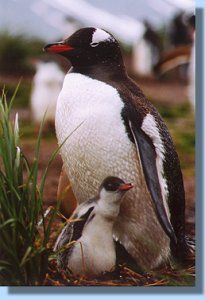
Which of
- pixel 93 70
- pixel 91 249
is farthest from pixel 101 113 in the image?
pixel 91 249

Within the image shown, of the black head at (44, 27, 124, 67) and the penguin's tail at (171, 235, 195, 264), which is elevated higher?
the black head at (44, 27, 124, 67)

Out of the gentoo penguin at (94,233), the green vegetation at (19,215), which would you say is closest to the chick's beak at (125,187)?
the gentoo penguin at (94,233)

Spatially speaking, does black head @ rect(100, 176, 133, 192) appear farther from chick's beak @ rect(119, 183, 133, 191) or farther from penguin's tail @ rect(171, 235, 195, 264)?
penguin's tail @ rect(171, 235, 195, 264)

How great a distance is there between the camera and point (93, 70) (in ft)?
7.77

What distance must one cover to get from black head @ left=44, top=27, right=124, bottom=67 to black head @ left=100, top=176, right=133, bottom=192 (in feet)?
1.47

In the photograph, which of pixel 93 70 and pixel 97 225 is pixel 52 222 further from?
pixel 93 70

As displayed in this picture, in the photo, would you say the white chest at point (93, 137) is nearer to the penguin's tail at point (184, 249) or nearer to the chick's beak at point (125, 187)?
the chick's beak at point (125, 187)

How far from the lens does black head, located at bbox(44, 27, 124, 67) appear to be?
2357mm

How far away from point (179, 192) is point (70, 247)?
1.54ft

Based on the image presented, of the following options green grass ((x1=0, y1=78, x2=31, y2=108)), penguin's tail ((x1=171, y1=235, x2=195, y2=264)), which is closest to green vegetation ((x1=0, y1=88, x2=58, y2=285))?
green grass ((x1=0, y1=78, x2=31, y2=108))

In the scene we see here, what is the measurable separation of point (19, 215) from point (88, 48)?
675 mm

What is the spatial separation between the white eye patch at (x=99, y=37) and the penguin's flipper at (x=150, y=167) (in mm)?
335

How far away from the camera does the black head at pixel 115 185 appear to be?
7.45ft

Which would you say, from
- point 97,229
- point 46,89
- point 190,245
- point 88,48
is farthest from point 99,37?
point 190,245
